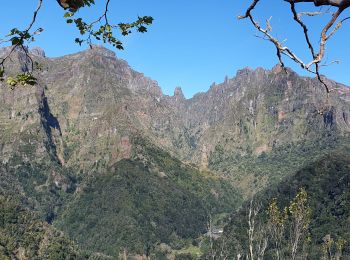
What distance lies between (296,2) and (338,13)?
2.70 feet

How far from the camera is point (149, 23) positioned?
11.6 m


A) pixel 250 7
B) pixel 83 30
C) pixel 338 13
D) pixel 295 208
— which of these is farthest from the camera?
pixel 295 208

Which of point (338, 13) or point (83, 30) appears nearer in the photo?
point (338, 13)

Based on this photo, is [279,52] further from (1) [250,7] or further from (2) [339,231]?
(2) [339,231]

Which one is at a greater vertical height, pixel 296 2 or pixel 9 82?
pixel 296 2

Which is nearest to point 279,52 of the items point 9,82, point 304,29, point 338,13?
point 304,29

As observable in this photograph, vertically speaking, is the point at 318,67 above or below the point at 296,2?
below

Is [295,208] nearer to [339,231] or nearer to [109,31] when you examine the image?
[109,31]

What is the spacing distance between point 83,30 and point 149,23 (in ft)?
5.22

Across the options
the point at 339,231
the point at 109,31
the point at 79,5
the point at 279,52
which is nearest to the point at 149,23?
the point at 109,31

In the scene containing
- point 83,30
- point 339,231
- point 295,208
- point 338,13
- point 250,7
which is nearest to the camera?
point 338,13

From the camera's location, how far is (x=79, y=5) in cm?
962

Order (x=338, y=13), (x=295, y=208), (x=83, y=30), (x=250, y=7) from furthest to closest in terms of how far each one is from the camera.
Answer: (x=295, y=208), (x=83, y=30), (x=250, y=7), (x=338, y=13)

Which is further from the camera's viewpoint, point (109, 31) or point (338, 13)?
point (109, 31)
